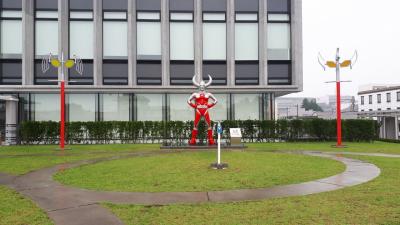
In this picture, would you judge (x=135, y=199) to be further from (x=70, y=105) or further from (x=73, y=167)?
(x=70, y=105)

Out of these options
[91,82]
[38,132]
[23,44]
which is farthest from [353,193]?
[23,44]

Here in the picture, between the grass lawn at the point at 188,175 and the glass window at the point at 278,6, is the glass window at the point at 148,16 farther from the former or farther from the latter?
the grass lawn at the point at 188,175

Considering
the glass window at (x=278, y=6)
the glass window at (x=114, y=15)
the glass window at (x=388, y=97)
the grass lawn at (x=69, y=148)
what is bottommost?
the grass lawn at (x=69, y=148)

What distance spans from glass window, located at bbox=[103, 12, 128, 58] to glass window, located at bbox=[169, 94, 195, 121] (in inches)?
213

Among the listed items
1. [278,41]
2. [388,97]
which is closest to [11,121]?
[278,41]

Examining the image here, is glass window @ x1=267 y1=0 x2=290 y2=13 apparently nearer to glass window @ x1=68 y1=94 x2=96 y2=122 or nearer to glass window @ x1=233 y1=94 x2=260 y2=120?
glass window @ x1=233 y1=94 x2=260 y2=120

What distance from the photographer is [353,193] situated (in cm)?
665

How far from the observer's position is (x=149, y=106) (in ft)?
86.3

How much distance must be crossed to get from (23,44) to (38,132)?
783 cm

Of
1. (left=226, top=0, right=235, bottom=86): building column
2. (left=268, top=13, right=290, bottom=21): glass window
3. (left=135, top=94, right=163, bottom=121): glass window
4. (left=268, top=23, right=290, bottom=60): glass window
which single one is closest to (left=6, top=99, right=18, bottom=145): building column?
(left=135, top=94, right=163, bottom=121): glass window

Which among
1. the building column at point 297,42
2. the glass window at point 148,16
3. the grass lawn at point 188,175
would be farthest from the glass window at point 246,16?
the grass lawn at point 188,175

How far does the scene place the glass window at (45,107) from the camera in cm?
2533

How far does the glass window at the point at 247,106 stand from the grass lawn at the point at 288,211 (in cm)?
2025

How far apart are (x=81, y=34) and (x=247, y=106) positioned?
49.6 ft
